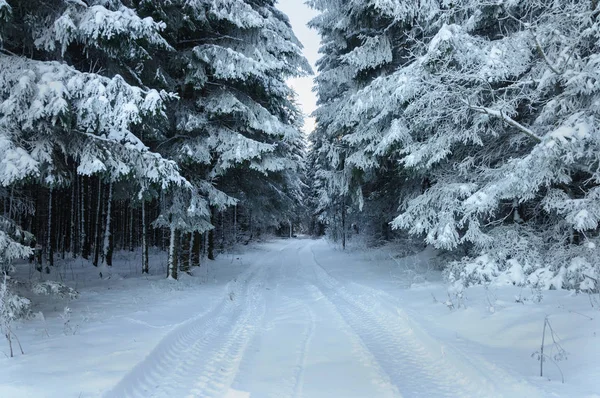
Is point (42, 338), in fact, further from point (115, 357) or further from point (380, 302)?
point (380, 302)

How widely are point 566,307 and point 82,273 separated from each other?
14673 millimetres

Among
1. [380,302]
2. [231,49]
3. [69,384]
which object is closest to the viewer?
[69,384]

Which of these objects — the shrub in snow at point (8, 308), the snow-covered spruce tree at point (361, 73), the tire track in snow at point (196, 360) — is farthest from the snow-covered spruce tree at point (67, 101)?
the snow-covered spruce tree at point (361, 73)

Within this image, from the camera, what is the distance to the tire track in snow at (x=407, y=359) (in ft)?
12.5

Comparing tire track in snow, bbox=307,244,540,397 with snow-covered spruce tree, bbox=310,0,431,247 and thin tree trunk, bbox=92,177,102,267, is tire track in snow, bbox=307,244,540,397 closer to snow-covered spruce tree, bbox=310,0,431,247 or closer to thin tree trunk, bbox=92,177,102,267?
snow-covered spruce tree, bbox=310,0,431,247

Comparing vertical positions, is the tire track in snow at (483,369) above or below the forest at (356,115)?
below

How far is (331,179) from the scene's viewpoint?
1298cm

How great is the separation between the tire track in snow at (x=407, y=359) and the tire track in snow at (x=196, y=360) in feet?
6.35

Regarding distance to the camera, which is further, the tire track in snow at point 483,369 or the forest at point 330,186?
the forest at point 330,186

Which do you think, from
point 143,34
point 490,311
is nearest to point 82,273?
point 143,34

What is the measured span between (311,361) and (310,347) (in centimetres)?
62

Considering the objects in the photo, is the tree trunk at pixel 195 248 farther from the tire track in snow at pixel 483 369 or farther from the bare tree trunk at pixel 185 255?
the tire track in snow at pixel 483 369

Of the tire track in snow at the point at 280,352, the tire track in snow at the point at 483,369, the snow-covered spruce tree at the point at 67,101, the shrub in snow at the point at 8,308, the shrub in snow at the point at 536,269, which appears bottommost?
the tire track in snow at the point at 280,352

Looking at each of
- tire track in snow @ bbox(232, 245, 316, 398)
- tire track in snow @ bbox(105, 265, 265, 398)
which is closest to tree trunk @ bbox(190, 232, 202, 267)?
tire track in snow @ bbox(232, 245, 316, 398)
